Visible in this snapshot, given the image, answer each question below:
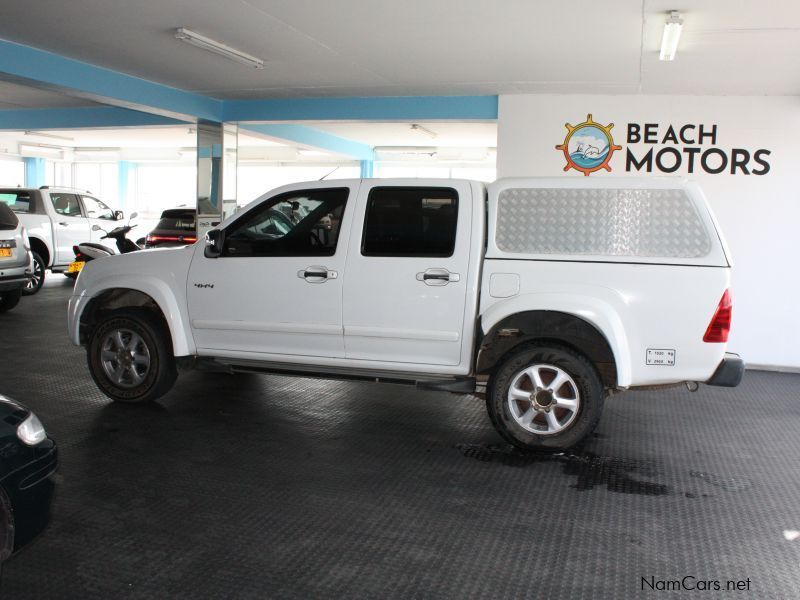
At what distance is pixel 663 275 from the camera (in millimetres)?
4801

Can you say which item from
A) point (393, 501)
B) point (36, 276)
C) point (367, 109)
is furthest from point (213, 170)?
point (393, 501)

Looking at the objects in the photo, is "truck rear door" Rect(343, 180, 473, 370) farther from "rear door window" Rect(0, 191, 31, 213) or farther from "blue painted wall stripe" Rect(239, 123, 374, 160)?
"rear door window" Rect(0, 191, 31, 213)

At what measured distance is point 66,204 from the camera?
13766mm

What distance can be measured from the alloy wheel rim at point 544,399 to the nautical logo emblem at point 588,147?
4642 millimetres

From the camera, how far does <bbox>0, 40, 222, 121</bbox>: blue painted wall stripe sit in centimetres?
833

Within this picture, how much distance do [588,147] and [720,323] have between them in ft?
15.6

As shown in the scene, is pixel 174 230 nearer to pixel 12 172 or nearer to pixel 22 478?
pixel 22 478

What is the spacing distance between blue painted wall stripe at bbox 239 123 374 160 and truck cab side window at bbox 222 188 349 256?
6859mm

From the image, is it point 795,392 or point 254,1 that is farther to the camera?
point 795,392

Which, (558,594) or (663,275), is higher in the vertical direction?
(663,275)

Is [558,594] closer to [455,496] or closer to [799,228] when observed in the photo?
[455,496]

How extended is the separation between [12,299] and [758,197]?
→ 10092mm

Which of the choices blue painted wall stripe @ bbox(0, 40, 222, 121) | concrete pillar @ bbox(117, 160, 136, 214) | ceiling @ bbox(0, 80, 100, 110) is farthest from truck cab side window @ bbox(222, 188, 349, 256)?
concrete pillar @ bbox(117, 160, 136, 214)

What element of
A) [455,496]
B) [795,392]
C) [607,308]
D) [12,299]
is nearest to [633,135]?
[795,392]
